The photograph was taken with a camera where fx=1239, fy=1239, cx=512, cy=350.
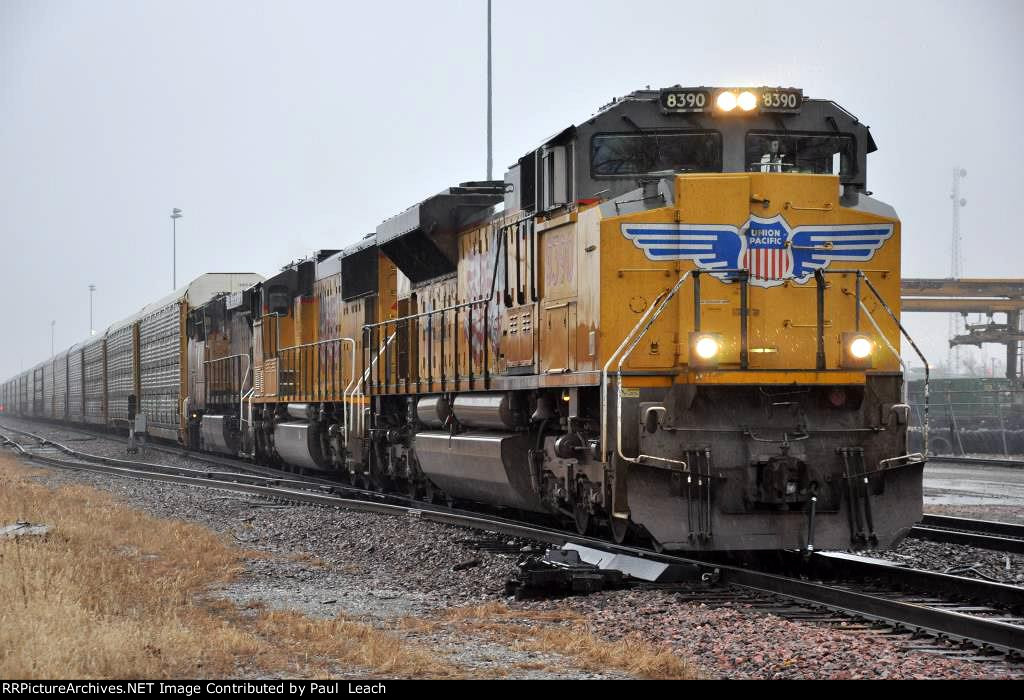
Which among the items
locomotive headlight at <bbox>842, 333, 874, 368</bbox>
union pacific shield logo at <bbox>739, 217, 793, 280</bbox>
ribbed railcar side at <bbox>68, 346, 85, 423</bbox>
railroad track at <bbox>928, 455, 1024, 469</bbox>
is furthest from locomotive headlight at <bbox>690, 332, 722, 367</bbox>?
ribbed railcar side at <bbox>68, 346, 85, 423</bbox>

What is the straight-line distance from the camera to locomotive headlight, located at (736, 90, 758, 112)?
33.2ft

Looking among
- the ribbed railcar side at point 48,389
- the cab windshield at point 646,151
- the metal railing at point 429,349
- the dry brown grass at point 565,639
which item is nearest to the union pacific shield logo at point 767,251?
the cab windshield at point 646,151

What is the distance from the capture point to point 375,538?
12.4 metres

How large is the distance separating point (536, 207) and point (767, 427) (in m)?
3.21

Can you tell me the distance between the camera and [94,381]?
49844mm

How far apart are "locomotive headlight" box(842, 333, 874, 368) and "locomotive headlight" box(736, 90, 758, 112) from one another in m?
2.04

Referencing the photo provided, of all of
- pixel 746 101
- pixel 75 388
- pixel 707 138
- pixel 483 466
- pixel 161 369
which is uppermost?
pixel 746 101

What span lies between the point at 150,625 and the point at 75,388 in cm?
5227

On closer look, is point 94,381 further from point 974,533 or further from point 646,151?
point 646,151

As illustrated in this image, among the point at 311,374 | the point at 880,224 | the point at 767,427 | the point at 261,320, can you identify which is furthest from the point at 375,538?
the point at 261,320

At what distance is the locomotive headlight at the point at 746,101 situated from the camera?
33.2ft

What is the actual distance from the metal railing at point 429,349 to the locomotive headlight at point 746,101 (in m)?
3.92

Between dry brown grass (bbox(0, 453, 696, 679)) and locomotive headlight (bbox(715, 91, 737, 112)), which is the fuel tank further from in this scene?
locomotive headlight (bbox(715, 91, 737, 112))

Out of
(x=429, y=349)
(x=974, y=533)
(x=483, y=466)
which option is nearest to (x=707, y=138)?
(x=483, y=466)
